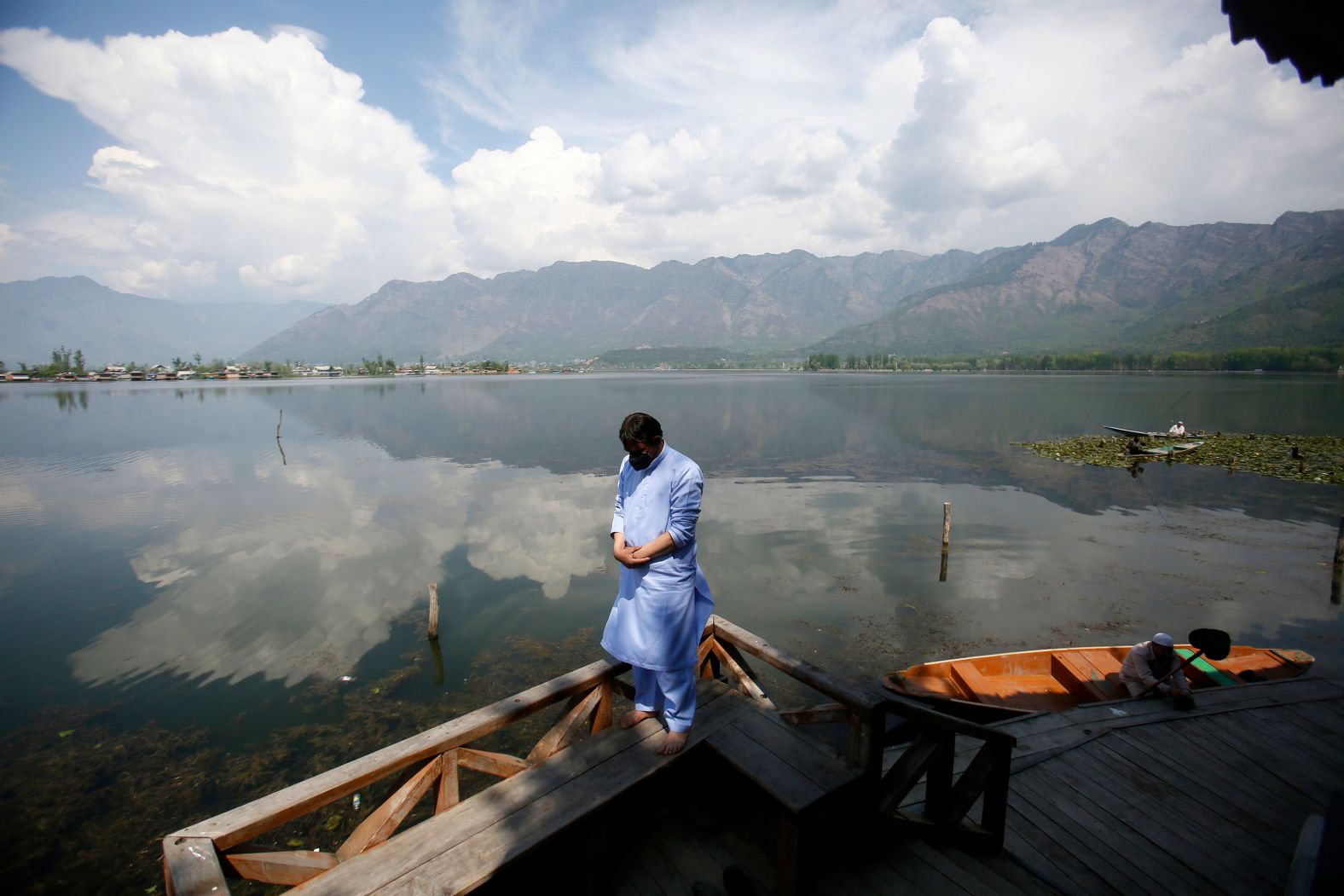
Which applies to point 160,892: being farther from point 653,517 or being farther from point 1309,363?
point 1309,363

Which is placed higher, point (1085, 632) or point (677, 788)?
point (677, 788)

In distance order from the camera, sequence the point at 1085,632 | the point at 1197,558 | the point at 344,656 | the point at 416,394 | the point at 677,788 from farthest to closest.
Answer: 1. the point at 416,394
2. the point at 1197,558
3. the point at 1085,632
4. the point at 344,656
5. the point at 677,788

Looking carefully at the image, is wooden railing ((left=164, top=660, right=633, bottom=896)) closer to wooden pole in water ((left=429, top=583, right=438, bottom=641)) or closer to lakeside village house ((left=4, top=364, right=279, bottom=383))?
Result: wooden pole in water ((left=429, top=583, right=438, bottom=641))

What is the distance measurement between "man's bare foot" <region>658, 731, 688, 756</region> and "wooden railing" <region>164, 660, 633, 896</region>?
0.74m

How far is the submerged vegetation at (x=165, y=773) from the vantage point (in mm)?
7820

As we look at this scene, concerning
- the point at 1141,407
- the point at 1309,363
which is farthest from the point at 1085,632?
the point at 1309,363

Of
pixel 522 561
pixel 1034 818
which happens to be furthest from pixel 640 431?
pixel 522 561

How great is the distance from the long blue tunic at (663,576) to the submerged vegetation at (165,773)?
21.7ft

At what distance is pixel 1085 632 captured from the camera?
1402 centimetres

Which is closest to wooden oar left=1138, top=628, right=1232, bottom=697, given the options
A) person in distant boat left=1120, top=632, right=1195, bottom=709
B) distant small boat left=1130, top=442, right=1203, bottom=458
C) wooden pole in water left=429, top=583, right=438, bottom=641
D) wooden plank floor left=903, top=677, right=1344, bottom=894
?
person in distant boat left=1120, top=632, right=1195, bottom=709

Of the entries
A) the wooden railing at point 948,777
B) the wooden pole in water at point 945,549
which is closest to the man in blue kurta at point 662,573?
the wooden railing at point 948,777

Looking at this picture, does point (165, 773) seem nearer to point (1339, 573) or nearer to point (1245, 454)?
point (1339, 573)

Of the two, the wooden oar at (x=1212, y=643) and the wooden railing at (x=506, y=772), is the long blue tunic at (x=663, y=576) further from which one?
the wooden oar at (x=1212, y=643)

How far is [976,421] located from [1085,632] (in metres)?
50.5
